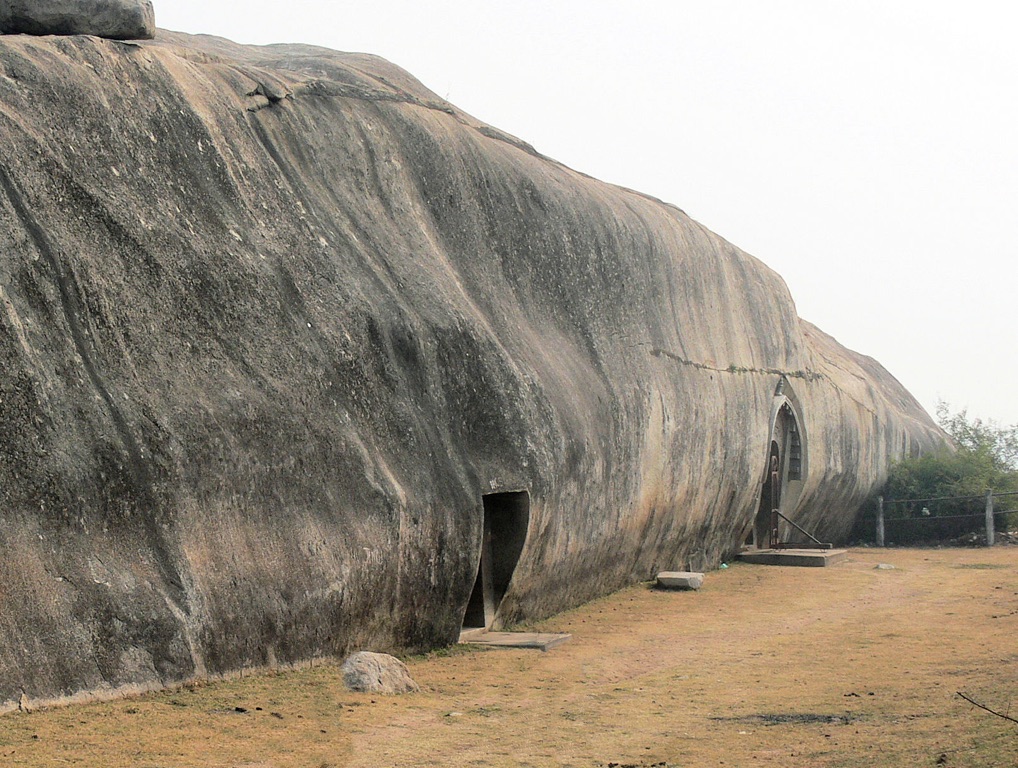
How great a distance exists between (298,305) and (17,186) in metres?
2.11

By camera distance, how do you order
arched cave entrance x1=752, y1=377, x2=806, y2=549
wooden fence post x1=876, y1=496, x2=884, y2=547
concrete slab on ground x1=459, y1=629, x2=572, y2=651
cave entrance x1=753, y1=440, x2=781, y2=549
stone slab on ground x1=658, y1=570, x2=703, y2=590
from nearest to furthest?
concrete slab on ground x1=459, y1=629, x2=572, y2=651
stone slab on ground x1=658, y1=570, x2=703, y2=590
arched cave entrance x1=752, y1=377, x2=806, y2=549
cave entrance x1=753, y1=440, x2=781, y2=549
wooden fence post x1=876, y1=496, x2=884, y2=547

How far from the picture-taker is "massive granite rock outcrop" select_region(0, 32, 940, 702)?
6.56m

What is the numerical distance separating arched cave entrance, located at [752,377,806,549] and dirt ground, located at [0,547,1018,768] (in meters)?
7.37

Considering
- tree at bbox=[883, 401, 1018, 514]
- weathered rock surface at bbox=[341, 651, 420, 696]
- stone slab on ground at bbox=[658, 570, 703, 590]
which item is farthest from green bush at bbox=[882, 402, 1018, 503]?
weathered rock surface at bbox=[341, 651, 420, 696]

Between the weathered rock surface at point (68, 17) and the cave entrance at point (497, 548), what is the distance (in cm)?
471

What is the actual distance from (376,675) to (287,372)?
7.02 ft

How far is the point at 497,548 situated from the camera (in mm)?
10219

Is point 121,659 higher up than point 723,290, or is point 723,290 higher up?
point 723,290

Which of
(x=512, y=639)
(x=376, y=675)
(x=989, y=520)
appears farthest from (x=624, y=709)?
(x=989, y=520)

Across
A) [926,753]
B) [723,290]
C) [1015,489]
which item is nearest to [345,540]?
[926,753]

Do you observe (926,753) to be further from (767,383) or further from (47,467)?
(767,383)

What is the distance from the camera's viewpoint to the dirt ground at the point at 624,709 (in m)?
5.67

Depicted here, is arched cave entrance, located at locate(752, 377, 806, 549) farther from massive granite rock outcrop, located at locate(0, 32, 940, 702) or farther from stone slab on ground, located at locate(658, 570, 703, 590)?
massive granite rock outcrop, located at locate(0, 32, 940, 702)

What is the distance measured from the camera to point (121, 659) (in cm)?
640
